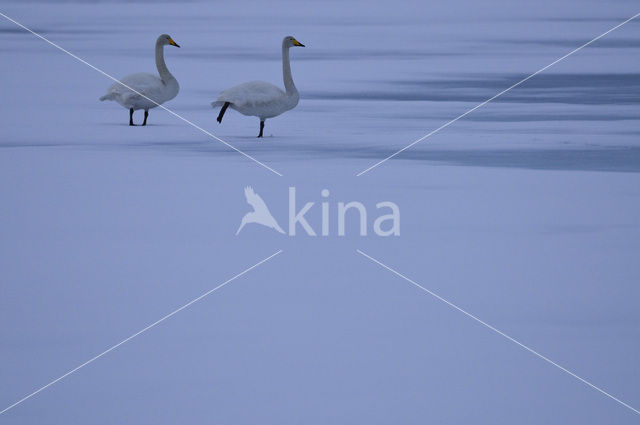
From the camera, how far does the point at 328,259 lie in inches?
252

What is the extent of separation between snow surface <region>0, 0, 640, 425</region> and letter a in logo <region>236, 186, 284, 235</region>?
0.06 m

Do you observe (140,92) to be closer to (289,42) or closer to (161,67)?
(161,67)

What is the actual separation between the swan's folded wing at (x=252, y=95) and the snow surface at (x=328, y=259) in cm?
30

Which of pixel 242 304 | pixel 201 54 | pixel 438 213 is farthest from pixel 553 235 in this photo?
pixel 201 54

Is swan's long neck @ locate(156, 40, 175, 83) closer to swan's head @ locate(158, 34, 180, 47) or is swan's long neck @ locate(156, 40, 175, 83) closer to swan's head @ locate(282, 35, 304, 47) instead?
swan's head @ locate(158, 34, 180, 47)

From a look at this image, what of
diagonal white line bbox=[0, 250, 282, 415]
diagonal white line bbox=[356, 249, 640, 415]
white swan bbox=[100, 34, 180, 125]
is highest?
white swan bbox=[100, 34, 180, 125]

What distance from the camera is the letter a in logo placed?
23.3ft

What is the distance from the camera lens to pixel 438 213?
7324 millimetres

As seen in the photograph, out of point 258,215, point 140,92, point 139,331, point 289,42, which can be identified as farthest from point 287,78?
point 139,331

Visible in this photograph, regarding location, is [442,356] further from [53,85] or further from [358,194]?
[53,85]

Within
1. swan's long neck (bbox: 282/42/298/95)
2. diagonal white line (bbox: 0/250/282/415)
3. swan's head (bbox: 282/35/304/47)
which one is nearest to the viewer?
diagonal white line (bbox: 0/250/282/415)

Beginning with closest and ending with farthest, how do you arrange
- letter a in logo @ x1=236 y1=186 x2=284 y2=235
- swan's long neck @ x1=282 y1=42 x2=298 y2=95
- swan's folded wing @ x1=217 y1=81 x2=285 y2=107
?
letter a in logo @ x1=236 y1=186 x2=284 y2=235 → swan's folded wing @ x1=217 y1=81 x2=285 y2=107 → swan's long neck @ x1=282 y1=42 x2=298 y2=95

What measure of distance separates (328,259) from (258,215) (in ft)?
3.21

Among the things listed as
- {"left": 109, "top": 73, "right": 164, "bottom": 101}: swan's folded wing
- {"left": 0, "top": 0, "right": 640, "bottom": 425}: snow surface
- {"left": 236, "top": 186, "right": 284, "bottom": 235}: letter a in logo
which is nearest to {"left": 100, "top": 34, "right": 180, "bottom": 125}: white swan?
{"left": 109, "top": 73, "right": 164, "bottom": 101}: swan's folded wing
